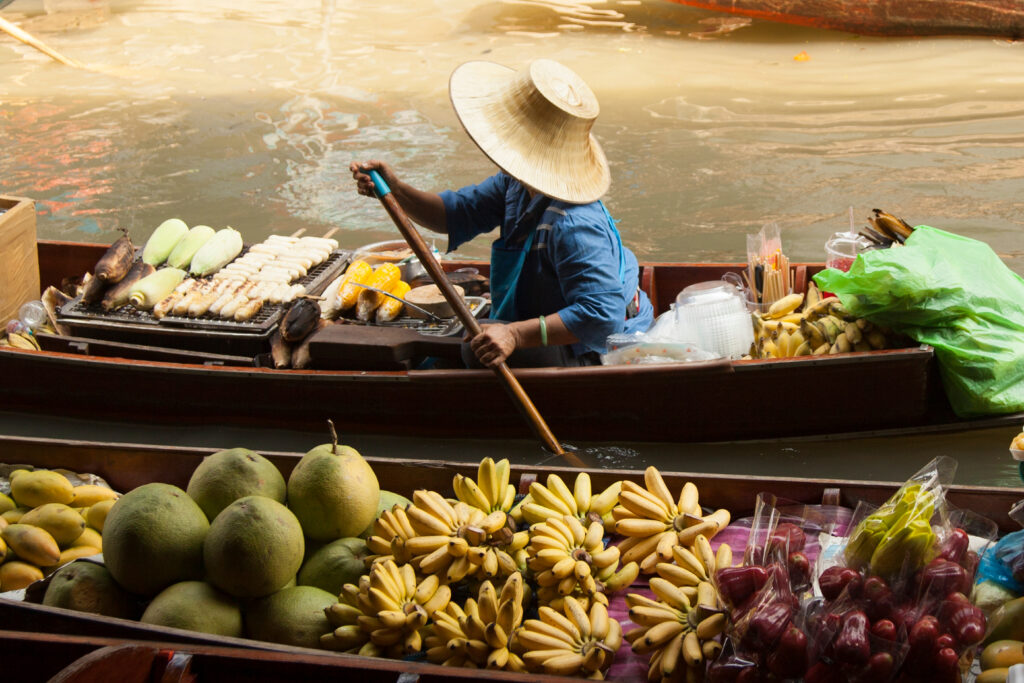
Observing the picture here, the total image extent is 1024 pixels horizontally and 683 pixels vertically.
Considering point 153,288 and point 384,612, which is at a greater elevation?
point 384,612

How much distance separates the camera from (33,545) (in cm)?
272

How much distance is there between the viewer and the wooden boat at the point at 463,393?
165 inches

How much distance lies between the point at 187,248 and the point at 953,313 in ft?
12.9

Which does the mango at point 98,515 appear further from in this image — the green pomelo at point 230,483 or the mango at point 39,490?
the green pomelo at point 230,483

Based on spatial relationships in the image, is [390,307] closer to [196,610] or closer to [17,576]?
[17,576]

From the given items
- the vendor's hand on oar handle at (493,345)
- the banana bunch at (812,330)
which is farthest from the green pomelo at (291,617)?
the banana bunch at (812,330)

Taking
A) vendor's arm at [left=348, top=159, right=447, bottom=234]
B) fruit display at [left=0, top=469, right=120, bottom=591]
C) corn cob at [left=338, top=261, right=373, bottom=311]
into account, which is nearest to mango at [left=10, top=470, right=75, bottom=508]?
fruit display at [left=0, top=469, right=120, bottom=591]

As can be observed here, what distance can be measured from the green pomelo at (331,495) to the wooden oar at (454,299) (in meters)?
1.41

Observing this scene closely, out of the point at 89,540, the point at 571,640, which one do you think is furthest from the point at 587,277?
the point at 89,540

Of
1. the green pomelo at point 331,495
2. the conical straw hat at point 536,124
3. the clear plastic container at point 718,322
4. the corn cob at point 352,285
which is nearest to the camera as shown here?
the green pomelo at point 331,495

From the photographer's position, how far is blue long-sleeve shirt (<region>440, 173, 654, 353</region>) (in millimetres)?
3895

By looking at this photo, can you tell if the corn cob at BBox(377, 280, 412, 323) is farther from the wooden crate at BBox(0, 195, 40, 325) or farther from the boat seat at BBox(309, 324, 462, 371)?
the wooden crate at BBox(0, 195, 40, 325)

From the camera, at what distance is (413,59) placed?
12.5m

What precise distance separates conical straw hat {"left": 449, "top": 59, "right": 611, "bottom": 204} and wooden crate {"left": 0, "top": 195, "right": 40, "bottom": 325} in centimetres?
276
